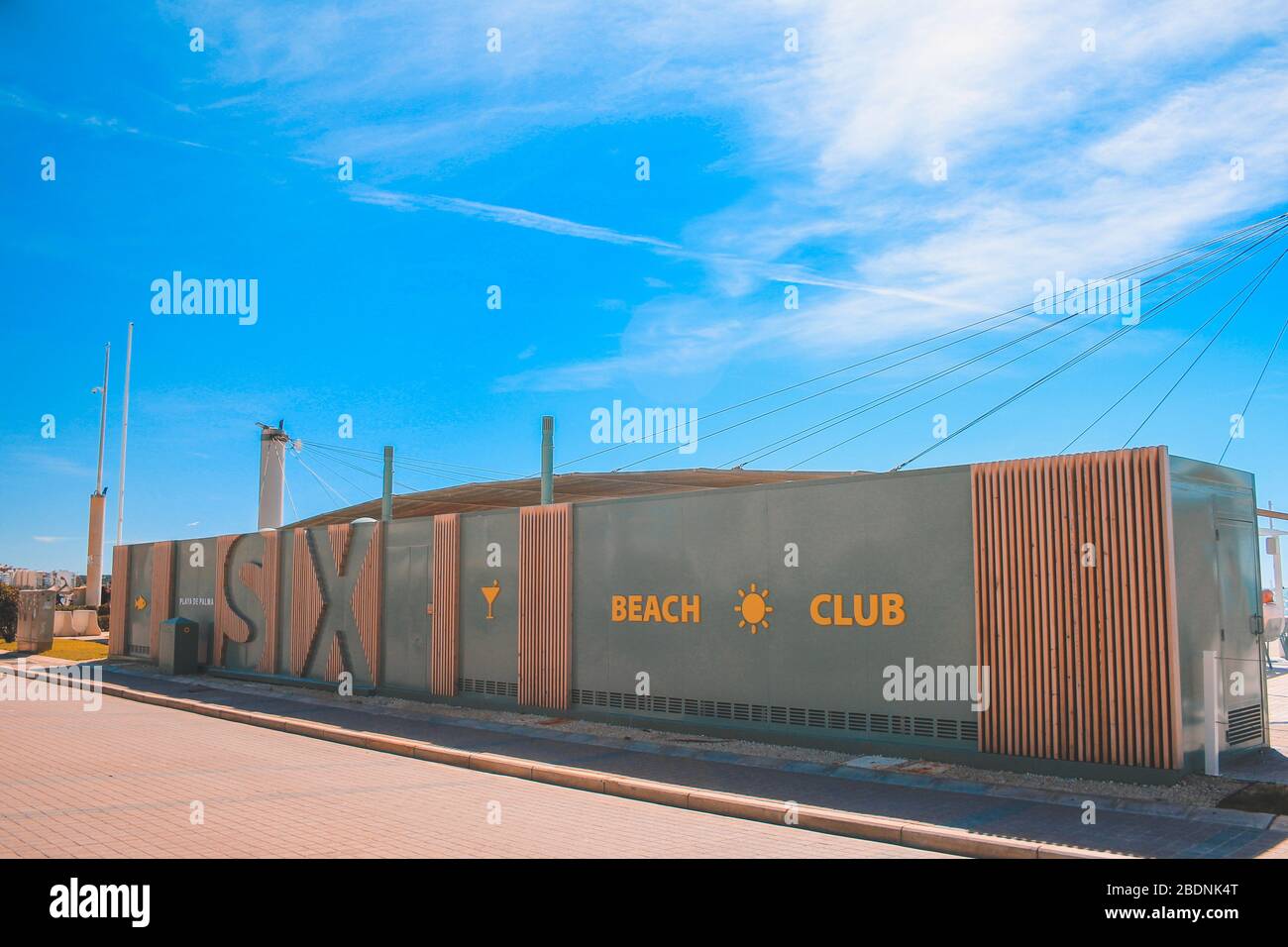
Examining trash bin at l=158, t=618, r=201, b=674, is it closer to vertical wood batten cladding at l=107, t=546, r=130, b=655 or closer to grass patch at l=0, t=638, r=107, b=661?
vertical wood batten cladding at l=107, t=546, r=130, b=655

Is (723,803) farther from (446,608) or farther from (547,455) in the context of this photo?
(547,455)

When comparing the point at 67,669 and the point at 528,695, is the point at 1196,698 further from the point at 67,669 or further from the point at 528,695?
the point at 67,669

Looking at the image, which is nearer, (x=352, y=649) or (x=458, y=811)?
(x=458, y=811)

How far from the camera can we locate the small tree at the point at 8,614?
115 feet

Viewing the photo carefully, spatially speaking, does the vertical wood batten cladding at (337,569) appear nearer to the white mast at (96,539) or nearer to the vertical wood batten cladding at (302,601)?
the vertical wood batten cladding at (302,601)

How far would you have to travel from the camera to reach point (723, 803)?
955 centimetres

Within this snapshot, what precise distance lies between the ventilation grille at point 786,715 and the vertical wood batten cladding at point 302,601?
8.70 meters

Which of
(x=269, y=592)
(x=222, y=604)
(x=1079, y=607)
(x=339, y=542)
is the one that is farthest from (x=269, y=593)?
(x=1079, y=607)

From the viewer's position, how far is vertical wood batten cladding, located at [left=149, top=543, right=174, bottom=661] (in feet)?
92.1

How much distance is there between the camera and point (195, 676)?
993 inches

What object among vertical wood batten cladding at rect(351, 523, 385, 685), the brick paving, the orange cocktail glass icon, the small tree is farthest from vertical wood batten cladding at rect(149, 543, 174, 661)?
the brick paving

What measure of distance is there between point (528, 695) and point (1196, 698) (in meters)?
9.92

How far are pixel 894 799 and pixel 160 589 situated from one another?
80.7 ft

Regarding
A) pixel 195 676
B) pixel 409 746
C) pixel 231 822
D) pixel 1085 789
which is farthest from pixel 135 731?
pixel 1085 789
